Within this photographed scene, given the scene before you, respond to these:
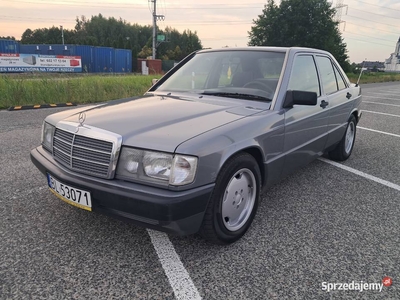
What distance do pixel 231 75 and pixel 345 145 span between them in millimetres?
2345

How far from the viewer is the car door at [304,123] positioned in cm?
295

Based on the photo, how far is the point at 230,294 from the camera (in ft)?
6.17

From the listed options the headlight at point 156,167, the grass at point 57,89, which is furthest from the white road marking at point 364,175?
the grass at point 57,89

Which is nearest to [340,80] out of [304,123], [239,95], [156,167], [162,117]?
[304,123]

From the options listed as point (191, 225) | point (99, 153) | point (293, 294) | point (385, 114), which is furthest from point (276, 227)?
point (385, 114)

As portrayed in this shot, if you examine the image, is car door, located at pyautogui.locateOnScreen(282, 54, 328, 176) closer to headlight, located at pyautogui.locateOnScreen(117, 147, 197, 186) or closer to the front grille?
headlight, located at pyautogui.locateOnScreen(117, 147, 197, 186)

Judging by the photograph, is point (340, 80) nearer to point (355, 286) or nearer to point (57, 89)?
point (355, 286)

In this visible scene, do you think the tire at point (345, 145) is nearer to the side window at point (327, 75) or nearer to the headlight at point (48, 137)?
the side window at point (327, 75)

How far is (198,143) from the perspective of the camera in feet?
6.46

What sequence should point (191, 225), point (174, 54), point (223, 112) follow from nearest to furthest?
1. point (191, 225)
2. point (223, 112)
3. point (174, 54)

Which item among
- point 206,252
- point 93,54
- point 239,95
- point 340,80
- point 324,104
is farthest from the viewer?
point 93,54

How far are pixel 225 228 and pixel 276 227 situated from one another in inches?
24.5

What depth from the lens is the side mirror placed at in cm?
269

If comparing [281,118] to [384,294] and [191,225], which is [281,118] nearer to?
[191,225]
